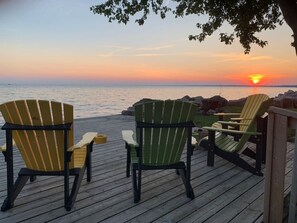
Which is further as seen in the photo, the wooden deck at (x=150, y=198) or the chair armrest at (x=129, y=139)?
the chair armrest at (x=129, y=139)

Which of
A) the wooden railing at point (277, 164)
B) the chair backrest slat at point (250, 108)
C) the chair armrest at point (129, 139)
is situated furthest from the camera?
the chair backrest slat at point (250, 108)

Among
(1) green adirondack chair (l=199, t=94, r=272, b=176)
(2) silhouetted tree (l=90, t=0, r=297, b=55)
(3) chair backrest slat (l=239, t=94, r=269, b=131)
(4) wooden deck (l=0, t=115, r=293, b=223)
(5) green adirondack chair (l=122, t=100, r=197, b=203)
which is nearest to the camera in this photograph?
(4) wooden deck (l=0, t=115, r=293, b=223)

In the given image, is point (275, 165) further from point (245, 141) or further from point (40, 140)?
point (40, 140)

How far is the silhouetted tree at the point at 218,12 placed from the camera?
7562 millimetres

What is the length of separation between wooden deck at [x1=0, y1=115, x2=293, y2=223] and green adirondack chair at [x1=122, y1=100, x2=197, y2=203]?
0.65 ft

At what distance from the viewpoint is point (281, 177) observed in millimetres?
2166

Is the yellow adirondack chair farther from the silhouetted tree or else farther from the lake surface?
the lake surface

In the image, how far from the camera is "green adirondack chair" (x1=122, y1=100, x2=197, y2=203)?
2.81 m

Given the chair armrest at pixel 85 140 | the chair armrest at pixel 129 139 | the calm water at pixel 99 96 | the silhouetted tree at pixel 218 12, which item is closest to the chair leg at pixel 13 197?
the chair armrest at pixel 85 140

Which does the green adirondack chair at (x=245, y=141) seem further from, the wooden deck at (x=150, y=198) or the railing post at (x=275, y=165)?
the railing post at (x=275, y=165)

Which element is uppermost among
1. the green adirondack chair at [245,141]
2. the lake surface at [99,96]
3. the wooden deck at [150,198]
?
the green adirondack chair at [245,141]

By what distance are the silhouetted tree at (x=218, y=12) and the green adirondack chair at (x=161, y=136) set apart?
18.0ft

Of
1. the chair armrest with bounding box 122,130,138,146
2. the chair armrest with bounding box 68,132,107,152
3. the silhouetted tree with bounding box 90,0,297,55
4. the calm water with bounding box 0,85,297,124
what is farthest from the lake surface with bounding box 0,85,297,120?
the chair armrest with bounding box 122,130,138,146

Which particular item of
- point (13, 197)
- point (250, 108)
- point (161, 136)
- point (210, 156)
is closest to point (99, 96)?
point (250, 108)
